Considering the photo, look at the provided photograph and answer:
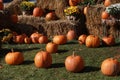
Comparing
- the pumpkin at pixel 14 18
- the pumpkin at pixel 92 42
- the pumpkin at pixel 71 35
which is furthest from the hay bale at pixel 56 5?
the pumpkin at pixel 92 42

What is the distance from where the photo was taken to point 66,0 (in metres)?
14.8

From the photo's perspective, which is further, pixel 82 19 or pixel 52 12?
pixel 52 12

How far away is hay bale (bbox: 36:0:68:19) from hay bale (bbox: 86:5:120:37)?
156 centimetres

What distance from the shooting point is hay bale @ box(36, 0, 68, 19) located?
48.4 feet

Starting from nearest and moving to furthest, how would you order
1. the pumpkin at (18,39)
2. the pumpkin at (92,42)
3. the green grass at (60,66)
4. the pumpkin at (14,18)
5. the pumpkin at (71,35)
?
the green grass at (60,66) → the pumpkin at (92,42) → the pumpkin at (18,39) → the pumpkin at (71,35) → the pumpkin at (14,18)

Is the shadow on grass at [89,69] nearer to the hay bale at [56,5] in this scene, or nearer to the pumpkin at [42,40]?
the pumpkin at [42,40]

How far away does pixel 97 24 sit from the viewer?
43.6ft

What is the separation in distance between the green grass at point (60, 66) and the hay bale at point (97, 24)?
1105 mm

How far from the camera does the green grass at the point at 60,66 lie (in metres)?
8.46

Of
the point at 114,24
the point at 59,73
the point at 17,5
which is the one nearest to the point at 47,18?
the point at 17,5

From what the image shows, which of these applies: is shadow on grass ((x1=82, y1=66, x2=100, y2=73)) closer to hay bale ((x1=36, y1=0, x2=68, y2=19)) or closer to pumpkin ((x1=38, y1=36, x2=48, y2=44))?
pumpkin ((x1=38, y1=36, x2=48, y2=44))

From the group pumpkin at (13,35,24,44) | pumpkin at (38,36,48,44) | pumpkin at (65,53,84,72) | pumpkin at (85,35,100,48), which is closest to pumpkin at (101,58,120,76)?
pumpkin at (65,53,84,72)

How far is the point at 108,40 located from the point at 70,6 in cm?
352

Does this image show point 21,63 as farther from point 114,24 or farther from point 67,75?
point 114,24
